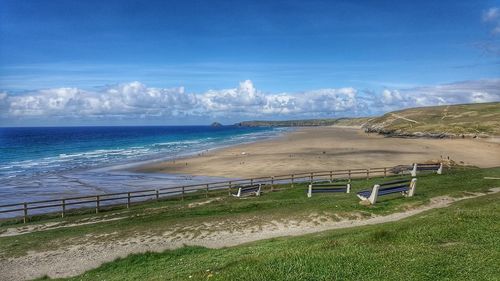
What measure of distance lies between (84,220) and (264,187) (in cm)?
1403

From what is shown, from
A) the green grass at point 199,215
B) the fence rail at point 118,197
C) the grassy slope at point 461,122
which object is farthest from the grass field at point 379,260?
the grassy slope at point 461,122

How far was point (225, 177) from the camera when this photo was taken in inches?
1807

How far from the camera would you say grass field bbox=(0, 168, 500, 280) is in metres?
8.59

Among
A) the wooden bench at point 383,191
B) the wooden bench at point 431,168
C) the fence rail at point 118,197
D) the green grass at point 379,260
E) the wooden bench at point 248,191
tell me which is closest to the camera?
the green grass at point 379,260

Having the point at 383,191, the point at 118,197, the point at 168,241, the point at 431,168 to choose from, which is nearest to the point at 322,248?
the point at 168,241

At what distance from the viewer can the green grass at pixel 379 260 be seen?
8367mm

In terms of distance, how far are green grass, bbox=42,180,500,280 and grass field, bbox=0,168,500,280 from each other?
2cm

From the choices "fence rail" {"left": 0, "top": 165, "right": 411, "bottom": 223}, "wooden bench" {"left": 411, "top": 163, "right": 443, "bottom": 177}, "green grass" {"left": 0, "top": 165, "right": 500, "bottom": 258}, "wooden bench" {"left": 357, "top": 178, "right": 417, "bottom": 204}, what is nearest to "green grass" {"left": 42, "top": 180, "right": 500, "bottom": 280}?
"green grass" {"left": 0, "top": 165, "right": 500, "bottom": 258}

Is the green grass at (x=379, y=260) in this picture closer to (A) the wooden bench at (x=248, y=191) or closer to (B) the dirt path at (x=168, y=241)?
(B) the dirt path at (x=168, y=241)

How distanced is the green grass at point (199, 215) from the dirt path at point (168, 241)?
626 mm

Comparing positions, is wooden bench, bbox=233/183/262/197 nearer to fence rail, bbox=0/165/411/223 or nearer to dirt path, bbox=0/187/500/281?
fence rail, bbox=0/165/411/223

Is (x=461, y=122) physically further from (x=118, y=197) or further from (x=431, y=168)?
(x=118, y=197)

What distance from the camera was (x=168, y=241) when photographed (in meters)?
17.3

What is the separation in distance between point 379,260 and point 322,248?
5.82ft
